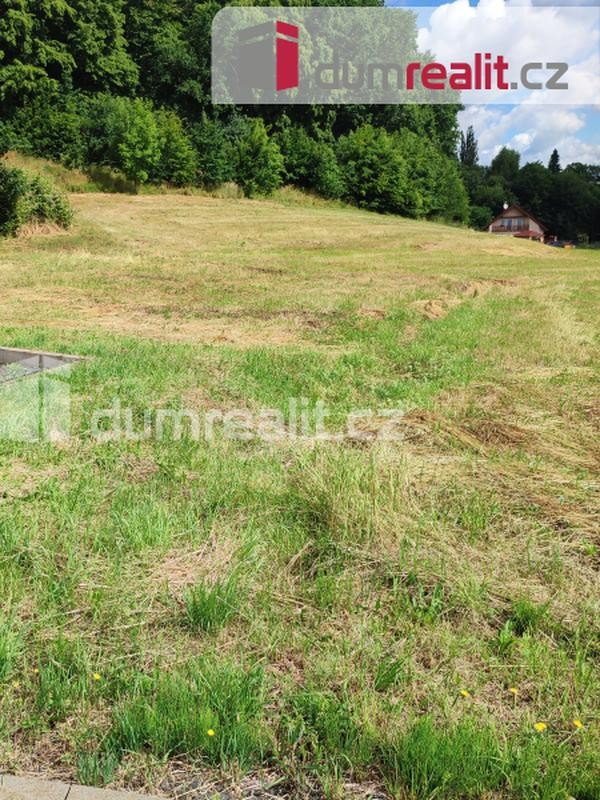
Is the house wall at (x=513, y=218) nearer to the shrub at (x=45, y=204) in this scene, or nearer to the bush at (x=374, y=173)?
the bush at (x=374, y=173)

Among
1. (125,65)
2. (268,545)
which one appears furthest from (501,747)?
(125,65)

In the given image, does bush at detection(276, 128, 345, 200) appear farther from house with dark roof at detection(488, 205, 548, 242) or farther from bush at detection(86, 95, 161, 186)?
house with dark roof at detection(488, 205, 548, 242)

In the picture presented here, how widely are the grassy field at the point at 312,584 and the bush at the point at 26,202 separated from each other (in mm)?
13392

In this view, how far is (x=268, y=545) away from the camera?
3.24 m

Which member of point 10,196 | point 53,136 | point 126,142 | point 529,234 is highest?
point 53,136

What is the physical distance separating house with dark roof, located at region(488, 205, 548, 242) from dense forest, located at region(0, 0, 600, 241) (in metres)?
27.1

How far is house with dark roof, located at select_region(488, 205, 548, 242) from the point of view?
76.2 metres

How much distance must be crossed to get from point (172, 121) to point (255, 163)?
4.73 meters

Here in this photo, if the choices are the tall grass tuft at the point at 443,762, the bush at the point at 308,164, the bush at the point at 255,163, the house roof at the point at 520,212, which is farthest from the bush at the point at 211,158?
the house roof at the point at 520,212

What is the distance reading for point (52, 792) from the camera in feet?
6.01

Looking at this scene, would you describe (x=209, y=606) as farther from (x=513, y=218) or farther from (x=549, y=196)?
(x=549, y=196)

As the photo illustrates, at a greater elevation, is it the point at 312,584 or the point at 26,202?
the point at 26,202

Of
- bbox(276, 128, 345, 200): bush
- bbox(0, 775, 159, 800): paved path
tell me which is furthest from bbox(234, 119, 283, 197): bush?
bbox(0, 775, 159, 800): paved path

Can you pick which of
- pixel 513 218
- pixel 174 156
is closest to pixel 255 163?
pixel 174 156
